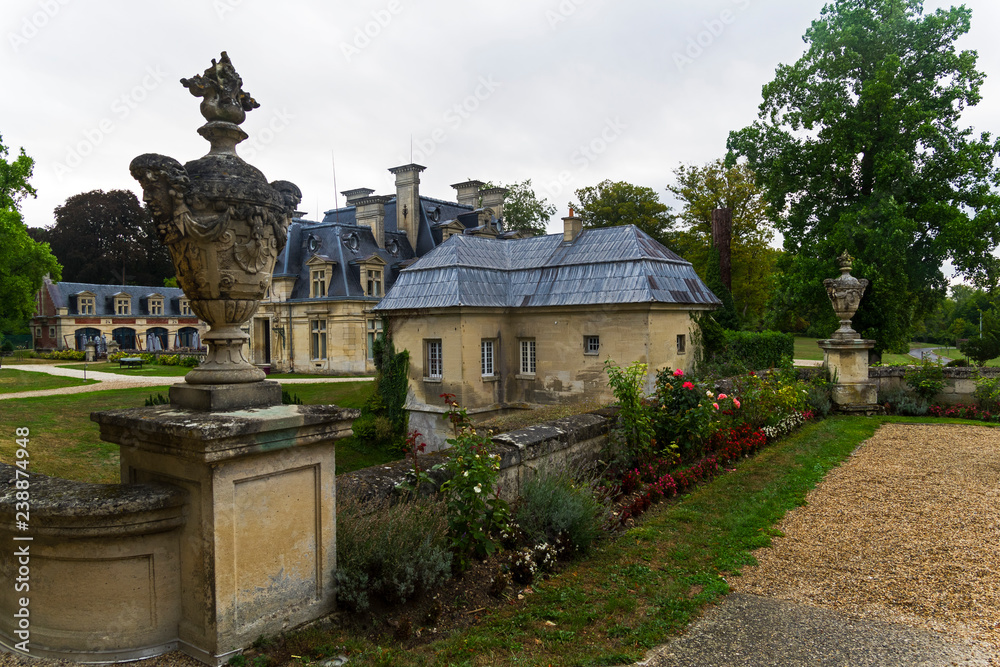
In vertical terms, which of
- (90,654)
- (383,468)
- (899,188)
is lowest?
(90,654)

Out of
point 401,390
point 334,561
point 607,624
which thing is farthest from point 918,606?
point 401,390

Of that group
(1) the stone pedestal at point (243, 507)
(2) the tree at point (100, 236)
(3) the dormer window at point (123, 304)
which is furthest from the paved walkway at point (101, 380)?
(2) the tree at point (100, 236)

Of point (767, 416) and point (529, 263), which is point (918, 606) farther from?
point (529, 263)

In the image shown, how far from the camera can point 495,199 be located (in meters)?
39.7

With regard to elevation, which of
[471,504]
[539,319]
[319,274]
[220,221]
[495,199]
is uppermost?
[495,199]

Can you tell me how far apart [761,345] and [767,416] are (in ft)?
46.2

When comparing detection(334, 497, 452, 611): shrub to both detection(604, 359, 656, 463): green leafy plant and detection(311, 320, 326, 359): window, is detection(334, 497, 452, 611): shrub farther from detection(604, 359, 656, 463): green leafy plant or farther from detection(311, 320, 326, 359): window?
detection(311, 320, 326, 359): window

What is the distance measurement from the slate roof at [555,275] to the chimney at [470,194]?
64.4 feet

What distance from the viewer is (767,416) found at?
10.1 m

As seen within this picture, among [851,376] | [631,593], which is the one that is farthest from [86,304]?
[631,593]

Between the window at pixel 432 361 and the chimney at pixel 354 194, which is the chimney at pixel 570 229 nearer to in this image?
the window at pixel 432 361

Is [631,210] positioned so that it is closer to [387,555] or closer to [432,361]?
[432,361]

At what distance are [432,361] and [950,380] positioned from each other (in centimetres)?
1327

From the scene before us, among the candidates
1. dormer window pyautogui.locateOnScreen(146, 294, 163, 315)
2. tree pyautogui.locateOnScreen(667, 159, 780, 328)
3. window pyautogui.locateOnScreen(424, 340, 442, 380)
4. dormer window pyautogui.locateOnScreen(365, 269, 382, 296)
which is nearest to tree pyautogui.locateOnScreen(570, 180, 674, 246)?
tree pyautogui.locateOnScreen(667, 159, 780, 328)
